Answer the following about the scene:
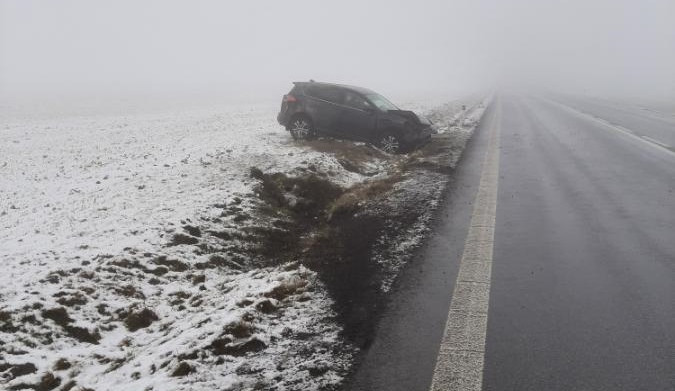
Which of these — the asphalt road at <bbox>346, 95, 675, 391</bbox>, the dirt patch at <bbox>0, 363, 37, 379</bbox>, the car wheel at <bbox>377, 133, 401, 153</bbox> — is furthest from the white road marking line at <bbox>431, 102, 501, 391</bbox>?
the car wheel at <bbox>377, 133, 401, 153</bbox>

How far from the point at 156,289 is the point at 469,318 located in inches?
135

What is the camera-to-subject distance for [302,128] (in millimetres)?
13828

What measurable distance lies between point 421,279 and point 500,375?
64.0 inches

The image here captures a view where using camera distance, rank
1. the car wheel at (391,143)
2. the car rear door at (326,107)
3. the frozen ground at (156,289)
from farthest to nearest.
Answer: the car rear door at (326,107) → the car wheel at (391,143) → the frozen ground at (156,289)

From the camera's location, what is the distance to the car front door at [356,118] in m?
13.0

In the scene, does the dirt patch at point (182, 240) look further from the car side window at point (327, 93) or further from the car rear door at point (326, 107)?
the car side window at point (327, 93)

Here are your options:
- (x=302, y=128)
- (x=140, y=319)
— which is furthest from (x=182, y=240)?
(x=302, y=128)

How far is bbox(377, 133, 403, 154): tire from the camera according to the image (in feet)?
42.4

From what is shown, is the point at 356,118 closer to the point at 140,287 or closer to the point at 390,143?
the point at 390,143

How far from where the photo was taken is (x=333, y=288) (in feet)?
14.5

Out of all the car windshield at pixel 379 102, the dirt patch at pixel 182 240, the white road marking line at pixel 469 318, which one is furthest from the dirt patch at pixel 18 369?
the car windshield at pixel 379 102

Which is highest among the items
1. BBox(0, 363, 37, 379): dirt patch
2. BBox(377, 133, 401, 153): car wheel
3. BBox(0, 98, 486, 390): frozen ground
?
BBox(377, 133, 401, 153): car wheel

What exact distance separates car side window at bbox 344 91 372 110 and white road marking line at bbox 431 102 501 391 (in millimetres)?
7132

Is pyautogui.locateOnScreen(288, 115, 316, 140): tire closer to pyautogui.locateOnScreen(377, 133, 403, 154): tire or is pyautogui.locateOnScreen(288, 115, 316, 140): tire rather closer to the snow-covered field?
pyautogui.locateOnScreen(377, 133, 403, 154): tire
